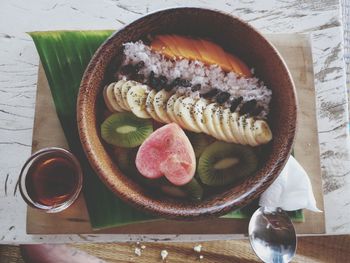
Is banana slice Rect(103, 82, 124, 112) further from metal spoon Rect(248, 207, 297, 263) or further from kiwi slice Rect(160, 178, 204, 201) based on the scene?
metal spoon Rect(248, 207, 297, 263)

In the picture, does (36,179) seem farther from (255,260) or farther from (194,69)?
(255,260)

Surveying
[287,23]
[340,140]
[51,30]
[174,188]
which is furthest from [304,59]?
[51,30]

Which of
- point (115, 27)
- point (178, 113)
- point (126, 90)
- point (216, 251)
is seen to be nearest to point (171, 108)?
point (178, 113)

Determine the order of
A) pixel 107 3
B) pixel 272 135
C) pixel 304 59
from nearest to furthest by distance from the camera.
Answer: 1. pixel 272 135
2. pixel 304 59
3. pixel 107 3

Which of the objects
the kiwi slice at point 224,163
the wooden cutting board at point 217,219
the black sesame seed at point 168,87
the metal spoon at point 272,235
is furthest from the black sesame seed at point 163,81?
the metal spoon at point 272,235

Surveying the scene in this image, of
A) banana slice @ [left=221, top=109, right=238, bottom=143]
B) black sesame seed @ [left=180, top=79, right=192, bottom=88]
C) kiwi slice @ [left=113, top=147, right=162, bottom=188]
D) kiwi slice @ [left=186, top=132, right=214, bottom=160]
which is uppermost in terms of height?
black sesame seed @ [left=180, top=79, right=192, bottom=88]

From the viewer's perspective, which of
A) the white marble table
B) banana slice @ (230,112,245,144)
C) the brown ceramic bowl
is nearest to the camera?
the brown ceramic bowl

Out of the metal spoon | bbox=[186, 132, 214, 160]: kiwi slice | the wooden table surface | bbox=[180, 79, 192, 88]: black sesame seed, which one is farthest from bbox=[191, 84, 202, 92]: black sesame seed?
the wooden table surface
